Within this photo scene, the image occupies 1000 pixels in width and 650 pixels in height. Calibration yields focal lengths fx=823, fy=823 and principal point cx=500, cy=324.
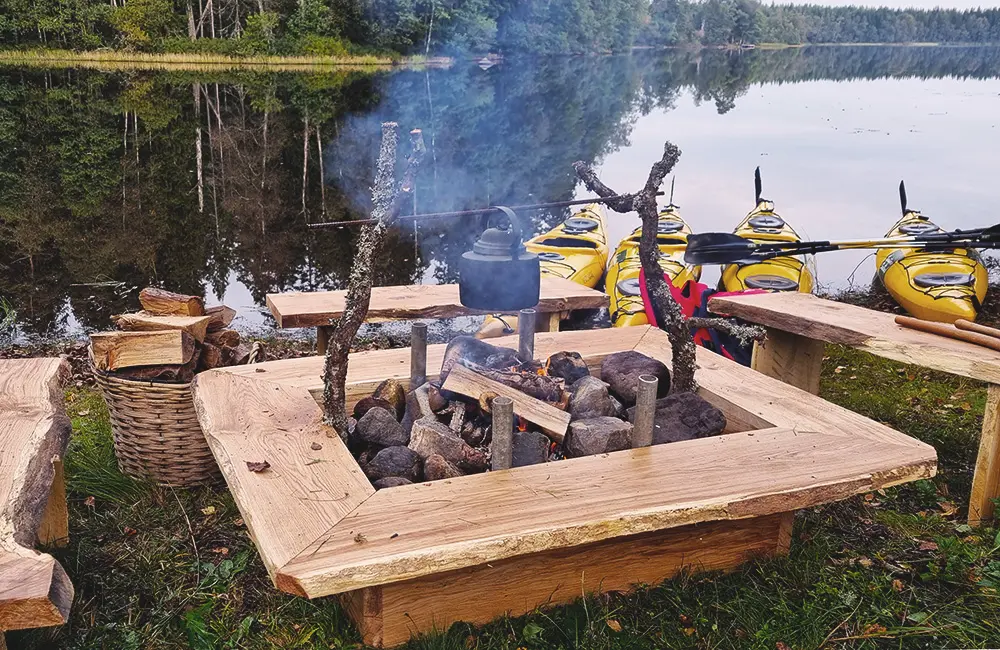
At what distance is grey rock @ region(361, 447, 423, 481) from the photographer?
2756 mm

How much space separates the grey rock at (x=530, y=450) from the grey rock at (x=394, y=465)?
0.34m

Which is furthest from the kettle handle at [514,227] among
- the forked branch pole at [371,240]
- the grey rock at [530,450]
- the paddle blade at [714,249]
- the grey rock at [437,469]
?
the paddle blade at [714,249]

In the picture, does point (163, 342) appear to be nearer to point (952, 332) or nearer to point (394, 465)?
point (394, 465)

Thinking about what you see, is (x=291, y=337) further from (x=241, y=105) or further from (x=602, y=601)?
(x=241, y=105)

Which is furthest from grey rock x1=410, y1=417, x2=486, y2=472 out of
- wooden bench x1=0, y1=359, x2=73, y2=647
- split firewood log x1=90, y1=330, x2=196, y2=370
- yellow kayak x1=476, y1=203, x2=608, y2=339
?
yellow kayak x1=476, y1=203, x2=608, y2=339

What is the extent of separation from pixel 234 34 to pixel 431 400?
36.9 m

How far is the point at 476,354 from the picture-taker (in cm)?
348

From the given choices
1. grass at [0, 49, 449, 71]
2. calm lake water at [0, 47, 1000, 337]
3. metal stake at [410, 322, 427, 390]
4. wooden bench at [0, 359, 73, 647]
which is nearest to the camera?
wooden bench at [0, 359, 73, 647]

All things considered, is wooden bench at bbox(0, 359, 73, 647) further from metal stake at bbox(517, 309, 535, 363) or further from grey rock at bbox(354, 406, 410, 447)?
metal stake at bbox(517, 309, 535, 363)

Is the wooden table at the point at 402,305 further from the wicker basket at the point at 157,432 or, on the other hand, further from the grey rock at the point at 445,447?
the grey rock at the point at 445,447

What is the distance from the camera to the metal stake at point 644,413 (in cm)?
277

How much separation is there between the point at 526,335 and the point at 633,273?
3.00 meters

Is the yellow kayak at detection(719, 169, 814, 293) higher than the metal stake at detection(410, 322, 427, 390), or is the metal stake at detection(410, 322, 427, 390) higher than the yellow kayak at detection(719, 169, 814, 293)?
the metal stake at detection(410, 322, 427, 390)

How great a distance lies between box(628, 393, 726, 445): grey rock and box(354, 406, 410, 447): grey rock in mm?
879
